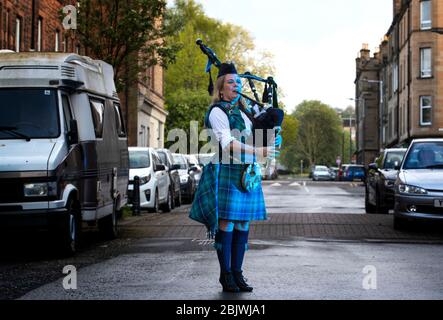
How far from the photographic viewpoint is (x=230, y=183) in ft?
27.8

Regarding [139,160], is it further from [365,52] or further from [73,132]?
[365,52]

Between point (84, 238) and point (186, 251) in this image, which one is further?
point (84, 238)

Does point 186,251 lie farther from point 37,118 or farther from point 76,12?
point 76,12

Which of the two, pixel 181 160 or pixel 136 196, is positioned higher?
pixel 181 160

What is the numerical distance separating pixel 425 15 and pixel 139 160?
149ft

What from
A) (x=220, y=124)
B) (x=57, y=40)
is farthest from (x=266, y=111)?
(x=57, y=40)

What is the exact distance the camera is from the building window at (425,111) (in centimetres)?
6500

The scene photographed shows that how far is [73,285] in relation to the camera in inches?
361

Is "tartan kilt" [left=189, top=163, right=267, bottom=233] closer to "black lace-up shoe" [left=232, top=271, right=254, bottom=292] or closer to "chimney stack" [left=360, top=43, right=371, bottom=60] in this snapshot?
"black lace-up shoe" [left=232, top=271, right=254, bottom=292]

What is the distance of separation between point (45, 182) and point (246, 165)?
4.53m

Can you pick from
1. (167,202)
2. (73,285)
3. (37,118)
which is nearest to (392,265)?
(73,285)

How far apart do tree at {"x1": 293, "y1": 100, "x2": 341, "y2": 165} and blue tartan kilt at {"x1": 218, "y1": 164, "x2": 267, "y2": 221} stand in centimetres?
12975

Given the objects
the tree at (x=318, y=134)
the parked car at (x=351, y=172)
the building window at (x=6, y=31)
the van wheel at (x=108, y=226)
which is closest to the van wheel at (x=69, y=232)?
the van wheel at (x=108, y=226)

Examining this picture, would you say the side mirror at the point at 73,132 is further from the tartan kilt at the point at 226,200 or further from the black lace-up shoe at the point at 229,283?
the black lace-up shoe at the point at 229,283
